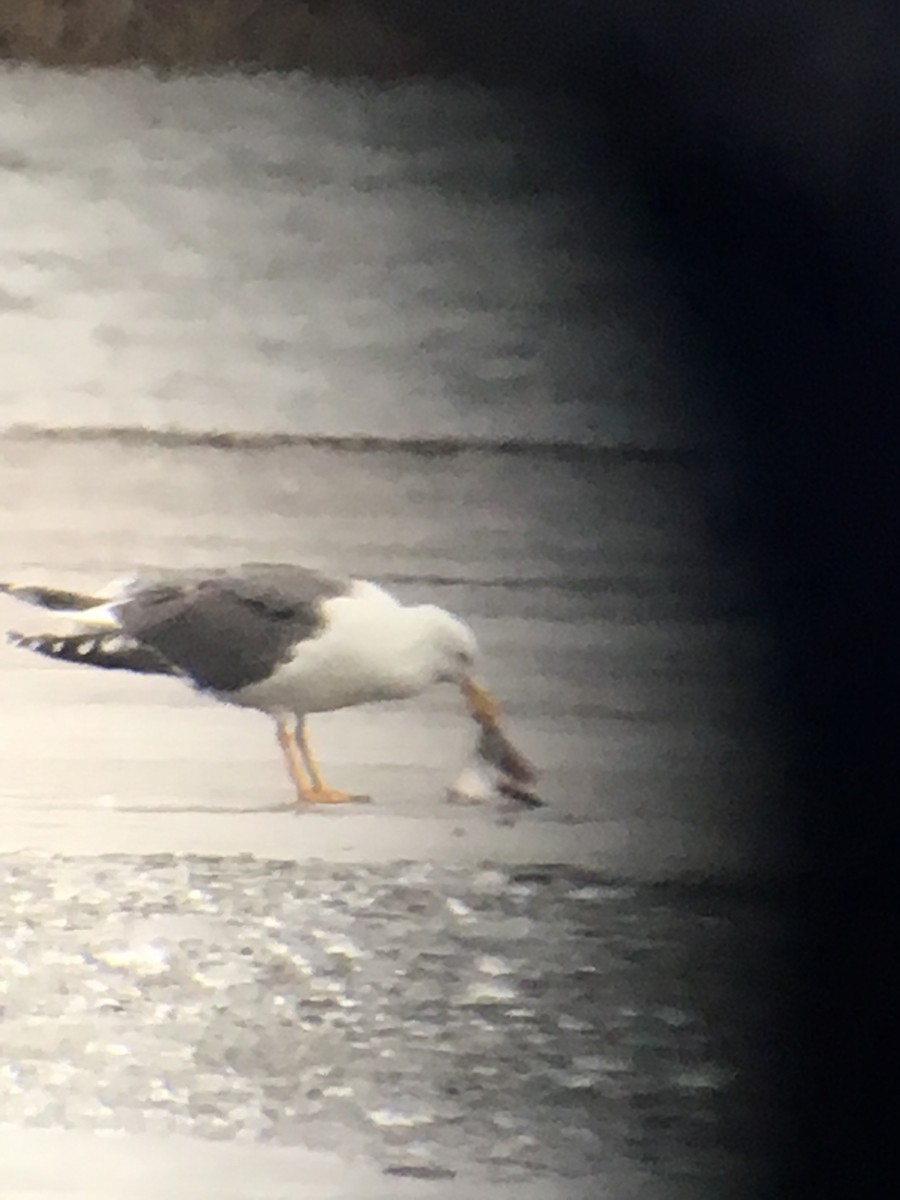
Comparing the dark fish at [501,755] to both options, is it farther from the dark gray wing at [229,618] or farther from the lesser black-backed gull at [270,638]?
the dark gray wing at [229,618]

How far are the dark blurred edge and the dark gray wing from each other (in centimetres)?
30

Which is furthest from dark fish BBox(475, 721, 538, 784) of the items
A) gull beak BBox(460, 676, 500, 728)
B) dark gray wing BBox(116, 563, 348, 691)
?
dark gray wing BBox(116, 563, 348, 691)

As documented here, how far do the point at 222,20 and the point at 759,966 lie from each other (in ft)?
2.44

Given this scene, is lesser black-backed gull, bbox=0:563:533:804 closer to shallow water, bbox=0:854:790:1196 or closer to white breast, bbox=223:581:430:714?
white breast, bbox=223:581:430:714

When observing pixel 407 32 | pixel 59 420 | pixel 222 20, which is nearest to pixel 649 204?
pixel 407 32

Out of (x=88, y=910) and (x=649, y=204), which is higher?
(x=649, y=204)

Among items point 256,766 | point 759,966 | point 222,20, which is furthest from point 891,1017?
point 222,20

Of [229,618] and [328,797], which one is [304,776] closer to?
[328,797]

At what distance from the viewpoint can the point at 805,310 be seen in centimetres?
83

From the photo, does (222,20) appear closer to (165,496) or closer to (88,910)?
(165,496)

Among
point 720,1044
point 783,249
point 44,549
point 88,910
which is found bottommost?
point 720,1044

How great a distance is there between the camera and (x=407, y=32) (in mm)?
832

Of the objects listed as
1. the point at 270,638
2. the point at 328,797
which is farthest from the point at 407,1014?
the point at 270,638

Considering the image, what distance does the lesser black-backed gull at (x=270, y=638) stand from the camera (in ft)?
2.88
